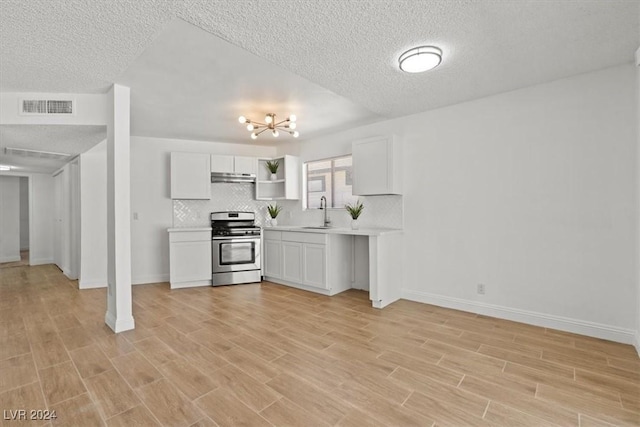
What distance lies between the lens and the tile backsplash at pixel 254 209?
15.0ft

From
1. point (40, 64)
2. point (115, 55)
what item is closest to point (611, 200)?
point (115, 55)

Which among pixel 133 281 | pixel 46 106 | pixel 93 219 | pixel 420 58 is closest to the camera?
pixel 420 58

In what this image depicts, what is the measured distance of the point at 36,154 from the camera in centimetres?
476

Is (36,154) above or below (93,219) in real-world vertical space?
above

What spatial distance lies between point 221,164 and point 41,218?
17.9ft

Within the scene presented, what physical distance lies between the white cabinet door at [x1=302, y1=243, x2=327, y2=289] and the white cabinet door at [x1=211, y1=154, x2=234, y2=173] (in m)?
2.12

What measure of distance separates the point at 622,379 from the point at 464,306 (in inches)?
61.0

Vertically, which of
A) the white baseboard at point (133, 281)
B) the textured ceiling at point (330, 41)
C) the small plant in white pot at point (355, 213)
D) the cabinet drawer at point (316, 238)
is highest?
the textured ceiling at point (330, 41)

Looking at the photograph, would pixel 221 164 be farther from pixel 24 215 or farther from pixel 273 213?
pixel 24 215

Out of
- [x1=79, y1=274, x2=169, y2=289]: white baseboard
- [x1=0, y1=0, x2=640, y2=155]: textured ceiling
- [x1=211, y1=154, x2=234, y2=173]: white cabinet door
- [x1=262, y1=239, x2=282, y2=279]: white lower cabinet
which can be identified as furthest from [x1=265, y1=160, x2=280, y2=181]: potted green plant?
[x1=79, y1=274, x2=169, y2=289]: white baseboard

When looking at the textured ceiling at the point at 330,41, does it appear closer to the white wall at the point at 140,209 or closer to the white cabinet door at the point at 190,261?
the white wall at the point at 140,209

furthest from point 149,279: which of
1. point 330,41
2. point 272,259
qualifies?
point 330,41

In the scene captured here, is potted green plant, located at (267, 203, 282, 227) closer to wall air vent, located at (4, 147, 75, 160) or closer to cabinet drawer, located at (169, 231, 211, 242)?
cabinet drawer, located at (169, 231, 211, 242)

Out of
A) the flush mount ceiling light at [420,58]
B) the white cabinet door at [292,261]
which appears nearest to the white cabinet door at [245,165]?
the white cabinet door at [292,261]
